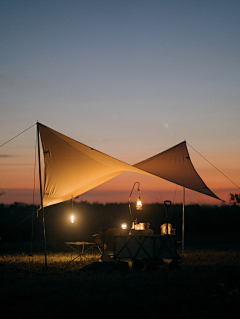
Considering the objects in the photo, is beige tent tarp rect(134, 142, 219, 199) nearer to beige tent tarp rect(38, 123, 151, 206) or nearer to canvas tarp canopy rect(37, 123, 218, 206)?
canvas tarp canopy rect(37, 123, 218, 206)

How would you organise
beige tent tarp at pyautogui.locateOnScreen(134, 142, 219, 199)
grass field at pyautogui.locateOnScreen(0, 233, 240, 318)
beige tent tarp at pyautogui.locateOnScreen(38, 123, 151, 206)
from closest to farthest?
1. grass field at pyautogui.locateOnScreen(0, 233, 240, 318)
2. beige tent tarp at pyautogui.locateOnScreen(38, 123, 151, 206)
3. beige tent tarp at pyautogui.locateOnScreen(134, 142, 219, 199)

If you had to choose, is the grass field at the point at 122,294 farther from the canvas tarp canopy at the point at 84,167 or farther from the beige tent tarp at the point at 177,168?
the canvas tarp canopy at the point at 84,167

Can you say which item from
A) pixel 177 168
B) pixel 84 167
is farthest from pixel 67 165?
pixel 177 168

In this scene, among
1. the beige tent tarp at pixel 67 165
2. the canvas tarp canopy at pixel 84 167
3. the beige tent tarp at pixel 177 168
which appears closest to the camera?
the beige tent tarp at pixel 67 165

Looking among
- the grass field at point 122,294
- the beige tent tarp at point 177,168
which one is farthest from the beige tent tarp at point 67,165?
the grass field at point 122,294

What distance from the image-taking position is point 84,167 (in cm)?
741

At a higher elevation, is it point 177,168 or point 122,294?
point 177,168

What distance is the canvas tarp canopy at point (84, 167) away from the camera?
6582 millimetres

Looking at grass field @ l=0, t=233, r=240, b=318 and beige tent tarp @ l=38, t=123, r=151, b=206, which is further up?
beige tent tarp @ l=38, t=123, r=151, b=206

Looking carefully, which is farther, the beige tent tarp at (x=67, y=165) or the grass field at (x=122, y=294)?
the beige tent tarp at (x=67, y=165)

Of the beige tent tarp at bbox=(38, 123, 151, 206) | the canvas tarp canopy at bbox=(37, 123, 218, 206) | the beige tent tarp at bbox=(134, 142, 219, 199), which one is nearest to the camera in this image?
the beige tent tarp at bbox=(38, 123, 151, 206)

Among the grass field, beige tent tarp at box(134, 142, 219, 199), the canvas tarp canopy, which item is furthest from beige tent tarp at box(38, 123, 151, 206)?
the grass field

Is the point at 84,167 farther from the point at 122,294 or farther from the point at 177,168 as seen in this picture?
the point at 122,294

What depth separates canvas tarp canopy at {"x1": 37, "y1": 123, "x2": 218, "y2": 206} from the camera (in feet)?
21.6
